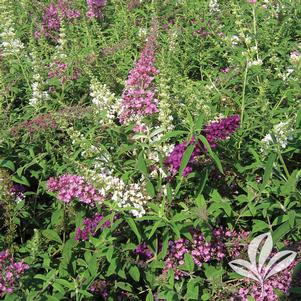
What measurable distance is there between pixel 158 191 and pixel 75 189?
0.54 meters

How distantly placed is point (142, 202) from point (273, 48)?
2045mm

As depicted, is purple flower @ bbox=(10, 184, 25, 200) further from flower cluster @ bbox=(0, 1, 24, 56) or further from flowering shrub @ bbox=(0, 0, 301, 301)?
flower cluster @ bbox=(0, 1, 24, 56)

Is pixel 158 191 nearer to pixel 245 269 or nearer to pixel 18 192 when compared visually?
pixel 245 269

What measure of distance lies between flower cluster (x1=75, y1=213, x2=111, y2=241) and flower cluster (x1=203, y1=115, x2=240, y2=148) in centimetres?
84

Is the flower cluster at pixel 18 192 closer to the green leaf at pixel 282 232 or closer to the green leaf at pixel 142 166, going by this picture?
the green leaf at pixel 142 166

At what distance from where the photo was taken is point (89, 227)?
3305 millimetres

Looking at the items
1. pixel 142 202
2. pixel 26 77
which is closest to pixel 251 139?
pixel 142 202

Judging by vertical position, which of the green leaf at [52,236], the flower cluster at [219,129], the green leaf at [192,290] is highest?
the flower cluster at [219,129]

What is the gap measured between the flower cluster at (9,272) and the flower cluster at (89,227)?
392 millimetres

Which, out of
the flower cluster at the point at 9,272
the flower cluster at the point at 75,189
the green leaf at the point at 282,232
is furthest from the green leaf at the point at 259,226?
the flower cluster at the point at 9,272

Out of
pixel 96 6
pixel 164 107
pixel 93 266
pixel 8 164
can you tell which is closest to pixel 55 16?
pixel 96 6

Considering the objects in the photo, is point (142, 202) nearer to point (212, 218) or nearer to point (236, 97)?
point (212, 218)

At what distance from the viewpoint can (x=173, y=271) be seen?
10.1 feet

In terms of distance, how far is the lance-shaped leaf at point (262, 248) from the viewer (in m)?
3.02
